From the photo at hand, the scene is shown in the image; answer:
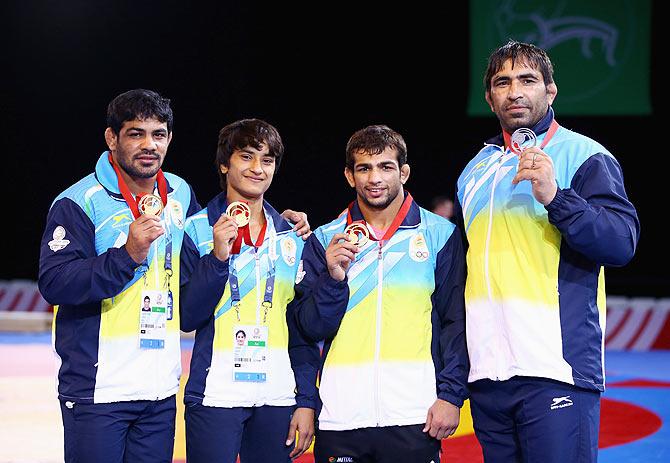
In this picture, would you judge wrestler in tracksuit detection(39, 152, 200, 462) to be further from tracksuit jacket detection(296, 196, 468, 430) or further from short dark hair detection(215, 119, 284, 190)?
tracksuit jacket detection(296, 196, 468, 430)

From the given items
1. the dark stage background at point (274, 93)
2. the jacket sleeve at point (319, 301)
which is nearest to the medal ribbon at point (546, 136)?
the jacket sleeve at point (319, 301)

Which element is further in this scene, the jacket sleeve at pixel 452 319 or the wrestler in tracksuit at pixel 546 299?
the jacket sleeve at pixel 452 319

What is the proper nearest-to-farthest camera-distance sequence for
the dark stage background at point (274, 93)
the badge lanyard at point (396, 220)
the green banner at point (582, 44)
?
1. the badge lanyard at point (396, 220)
2. the green banner at point (582, 44)
3. the dark stage background at point (274, 93)

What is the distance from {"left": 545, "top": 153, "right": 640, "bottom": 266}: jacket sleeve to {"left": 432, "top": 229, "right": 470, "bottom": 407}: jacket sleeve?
0.59 meters

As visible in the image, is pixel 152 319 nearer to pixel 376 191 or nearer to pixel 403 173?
pixel 376 191

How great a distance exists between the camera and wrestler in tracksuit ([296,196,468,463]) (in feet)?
13.7

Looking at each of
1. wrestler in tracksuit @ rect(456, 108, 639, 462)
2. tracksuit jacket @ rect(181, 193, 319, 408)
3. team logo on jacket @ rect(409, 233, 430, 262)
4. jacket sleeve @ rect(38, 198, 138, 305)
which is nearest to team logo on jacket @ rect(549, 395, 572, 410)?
wrestler in tracksuit @ rect(456, 108, 639, 462)

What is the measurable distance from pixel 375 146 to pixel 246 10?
1072cm

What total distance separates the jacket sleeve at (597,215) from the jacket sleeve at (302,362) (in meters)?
1.30

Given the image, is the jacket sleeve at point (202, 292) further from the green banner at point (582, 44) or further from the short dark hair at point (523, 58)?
the green banner at point (582, 44)

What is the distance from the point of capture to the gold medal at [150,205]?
4207 millimetres

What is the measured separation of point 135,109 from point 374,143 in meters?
1.15

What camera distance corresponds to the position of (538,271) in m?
4.02

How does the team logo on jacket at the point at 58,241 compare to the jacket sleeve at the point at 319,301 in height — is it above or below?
above
